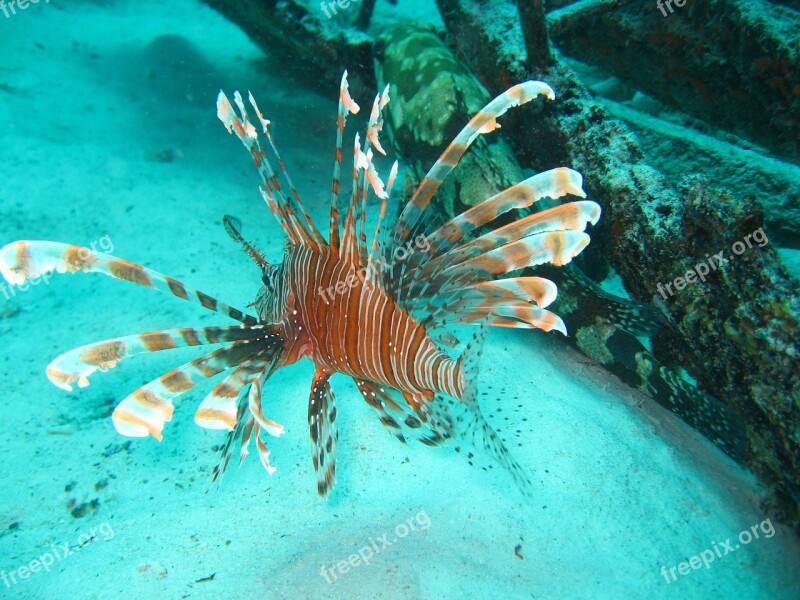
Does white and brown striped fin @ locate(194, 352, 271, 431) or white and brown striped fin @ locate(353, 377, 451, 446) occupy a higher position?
white and brown striped fin @ locate(194, 352, 271, 431)

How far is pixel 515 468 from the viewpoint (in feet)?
6.59

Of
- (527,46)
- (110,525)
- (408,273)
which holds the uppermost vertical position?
(527,46)

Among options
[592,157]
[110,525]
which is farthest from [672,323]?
[110,525]

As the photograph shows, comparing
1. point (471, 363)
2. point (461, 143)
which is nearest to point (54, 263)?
point (471, 363)

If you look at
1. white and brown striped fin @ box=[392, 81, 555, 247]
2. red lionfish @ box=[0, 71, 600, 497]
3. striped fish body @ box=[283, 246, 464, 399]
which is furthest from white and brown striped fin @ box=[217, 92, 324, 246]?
white and brown striped fin @ box=[392, 81, 555, 247]

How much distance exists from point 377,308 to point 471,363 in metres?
0.59

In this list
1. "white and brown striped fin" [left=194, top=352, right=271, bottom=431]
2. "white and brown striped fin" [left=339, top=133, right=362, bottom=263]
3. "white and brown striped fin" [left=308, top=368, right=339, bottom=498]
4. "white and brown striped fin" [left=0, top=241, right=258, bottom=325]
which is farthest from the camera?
"white and brown striped fin" [left=308, top=368, right=339, bottom=498]

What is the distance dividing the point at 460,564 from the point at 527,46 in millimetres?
3901

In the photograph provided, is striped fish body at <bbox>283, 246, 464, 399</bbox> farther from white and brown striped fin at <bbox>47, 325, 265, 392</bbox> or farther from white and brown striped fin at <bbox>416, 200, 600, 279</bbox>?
white and brown striped fin at <bbox>47, 325, 265, 392</bbox>

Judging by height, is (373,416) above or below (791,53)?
below

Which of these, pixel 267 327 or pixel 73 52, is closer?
pixel 267 327

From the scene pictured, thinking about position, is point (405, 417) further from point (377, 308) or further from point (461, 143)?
point (461, 143)

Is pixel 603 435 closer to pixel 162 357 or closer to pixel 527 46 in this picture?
pixel 527 46

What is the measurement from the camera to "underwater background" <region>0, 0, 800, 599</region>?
2311mm
